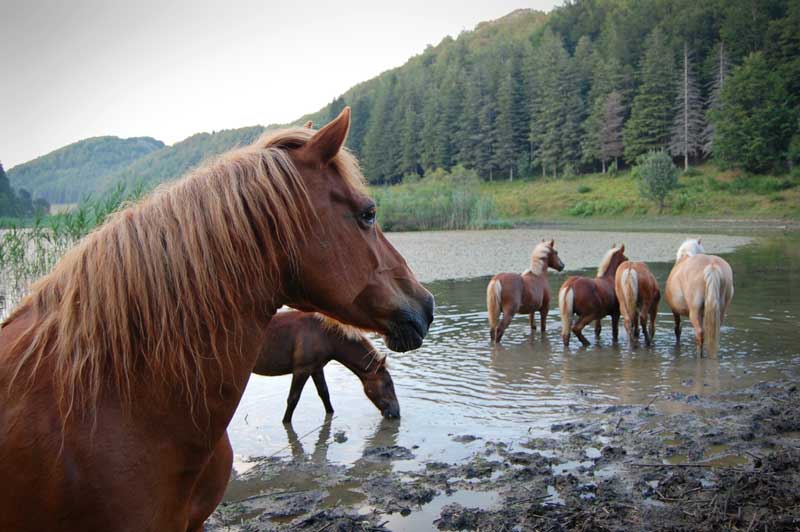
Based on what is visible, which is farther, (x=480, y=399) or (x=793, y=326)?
(x=793, y=326)

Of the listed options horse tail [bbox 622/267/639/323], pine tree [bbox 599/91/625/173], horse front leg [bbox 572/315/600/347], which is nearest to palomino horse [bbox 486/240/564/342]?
horse front leg [bbox 572/315/600/347]

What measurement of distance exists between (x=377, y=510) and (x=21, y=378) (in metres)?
2.77

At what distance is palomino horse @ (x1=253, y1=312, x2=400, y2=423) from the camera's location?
571cm

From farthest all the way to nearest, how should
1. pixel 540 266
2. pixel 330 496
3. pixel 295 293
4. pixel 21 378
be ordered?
1. pixel 540 266
2. pixel 330 496
3. pixel 295 293
4. pixel 21 378

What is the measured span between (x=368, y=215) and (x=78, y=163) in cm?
1709

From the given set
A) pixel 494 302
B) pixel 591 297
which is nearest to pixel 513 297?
pixel 494 302

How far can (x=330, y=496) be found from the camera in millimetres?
4031

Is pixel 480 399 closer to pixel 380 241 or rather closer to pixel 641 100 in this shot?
pixel 380 241

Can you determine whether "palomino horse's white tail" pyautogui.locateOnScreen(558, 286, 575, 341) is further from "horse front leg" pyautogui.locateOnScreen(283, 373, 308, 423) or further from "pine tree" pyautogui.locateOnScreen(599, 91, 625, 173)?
"pine tree" pyautogui.locateOnScreen(599, 91, 625, 173)

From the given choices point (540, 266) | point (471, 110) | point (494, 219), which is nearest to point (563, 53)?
point (471, 110)

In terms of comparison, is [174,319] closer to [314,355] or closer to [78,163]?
[314,355]

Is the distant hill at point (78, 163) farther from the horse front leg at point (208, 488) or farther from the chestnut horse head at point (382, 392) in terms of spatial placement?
the horse front leg at point (208, 488)

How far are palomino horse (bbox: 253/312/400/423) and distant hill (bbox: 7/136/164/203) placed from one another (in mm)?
9322

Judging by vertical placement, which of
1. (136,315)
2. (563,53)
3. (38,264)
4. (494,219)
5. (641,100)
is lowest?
(494,219)
